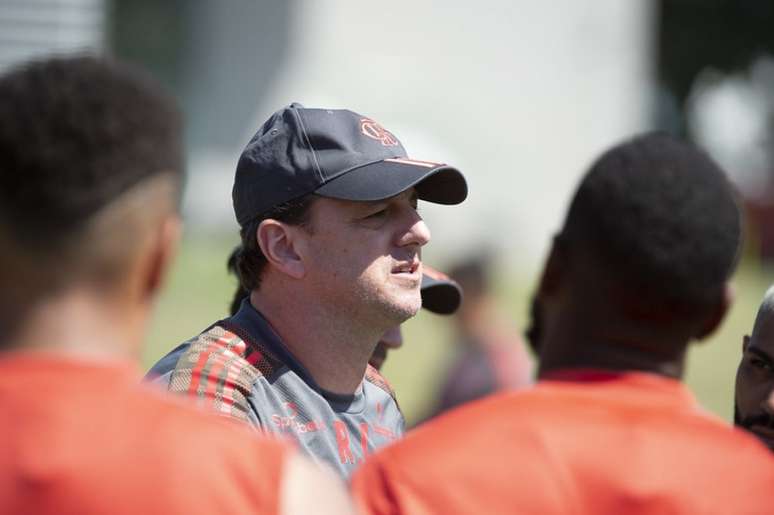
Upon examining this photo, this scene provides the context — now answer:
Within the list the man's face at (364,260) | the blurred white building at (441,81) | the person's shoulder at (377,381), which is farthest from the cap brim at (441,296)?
the blurred white building at (441,81)

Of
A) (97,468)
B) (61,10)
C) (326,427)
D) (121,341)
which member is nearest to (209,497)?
(97,468)

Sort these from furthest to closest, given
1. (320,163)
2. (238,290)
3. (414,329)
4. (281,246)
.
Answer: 1. (414,329)
2. (238,290)
3. (281,246)
4. (320,163)

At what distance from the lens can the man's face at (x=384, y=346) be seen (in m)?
4.30

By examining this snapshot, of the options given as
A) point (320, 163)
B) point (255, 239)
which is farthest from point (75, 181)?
point (255, 239)

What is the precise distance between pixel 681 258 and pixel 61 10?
39.8 feet

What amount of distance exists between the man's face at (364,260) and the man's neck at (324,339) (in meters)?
0.04

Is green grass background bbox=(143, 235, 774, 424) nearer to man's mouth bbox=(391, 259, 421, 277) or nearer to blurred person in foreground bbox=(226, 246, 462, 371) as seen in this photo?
blurred person in foreground bbox=(226, 246, 462, 371)

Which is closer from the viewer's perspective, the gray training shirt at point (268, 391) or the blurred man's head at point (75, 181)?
the blurred man's head at point (75, 181)

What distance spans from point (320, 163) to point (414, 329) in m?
12.4

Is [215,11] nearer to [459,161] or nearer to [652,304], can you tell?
[459,161]

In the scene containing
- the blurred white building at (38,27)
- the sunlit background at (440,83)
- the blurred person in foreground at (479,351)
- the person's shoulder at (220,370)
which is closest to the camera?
the person's shoulder at (220,370)

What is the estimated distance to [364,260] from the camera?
148 inches

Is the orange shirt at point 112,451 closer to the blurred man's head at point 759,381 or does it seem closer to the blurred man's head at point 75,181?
the blurred man's head at point 75,181

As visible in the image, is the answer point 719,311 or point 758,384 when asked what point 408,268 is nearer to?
point 758,384
